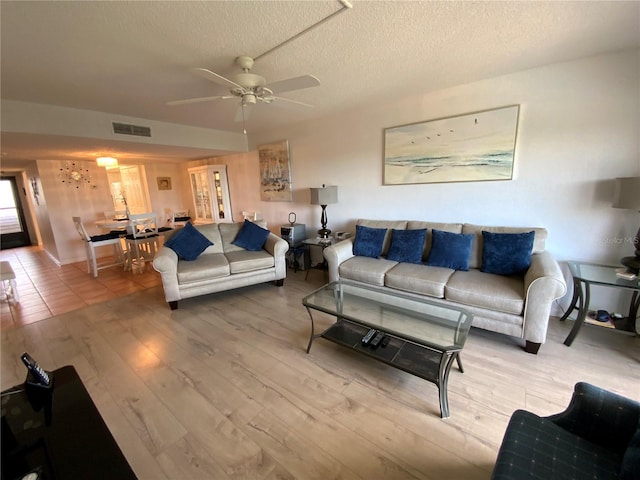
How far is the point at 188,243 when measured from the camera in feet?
11.4

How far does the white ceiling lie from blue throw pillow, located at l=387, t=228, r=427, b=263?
5.22 ft

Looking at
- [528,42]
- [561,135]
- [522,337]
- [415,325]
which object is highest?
[528,42]

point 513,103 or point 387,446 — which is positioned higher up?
point 513,103

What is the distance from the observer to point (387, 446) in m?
1.46

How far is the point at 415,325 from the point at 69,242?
22.0 ft

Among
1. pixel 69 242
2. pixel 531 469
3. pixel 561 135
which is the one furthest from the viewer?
pixel 69 242

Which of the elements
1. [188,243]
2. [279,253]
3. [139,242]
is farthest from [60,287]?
[279,253]

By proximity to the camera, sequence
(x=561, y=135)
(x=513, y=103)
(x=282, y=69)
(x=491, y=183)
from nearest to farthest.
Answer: (x=282, y=69) → (x=561, y=135) → (x=513, y=103) → (x=491, y=183)

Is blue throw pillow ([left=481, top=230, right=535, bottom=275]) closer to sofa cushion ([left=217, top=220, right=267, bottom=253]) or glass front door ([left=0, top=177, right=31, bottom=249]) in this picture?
sofa cushion ([left=217, top=220, right=267, bottom=253])

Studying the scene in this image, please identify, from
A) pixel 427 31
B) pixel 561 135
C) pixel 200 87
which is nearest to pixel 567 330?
pixel 561 135

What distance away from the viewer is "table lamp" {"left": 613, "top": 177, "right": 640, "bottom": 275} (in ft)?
6.66

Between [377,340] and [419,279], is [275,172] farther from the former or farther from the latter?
[377,340]

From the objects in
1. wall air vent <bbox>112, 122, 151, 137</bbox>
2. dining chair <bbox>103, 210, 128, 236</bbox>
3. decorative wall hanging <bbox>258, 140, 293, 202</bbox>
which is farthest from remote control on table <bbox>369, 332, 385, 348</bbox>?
dining chair <bbox>103, 210, 128, 236</bbox>

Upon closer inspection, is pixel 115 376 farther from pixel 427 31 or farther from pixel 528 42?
pixel 528 42
